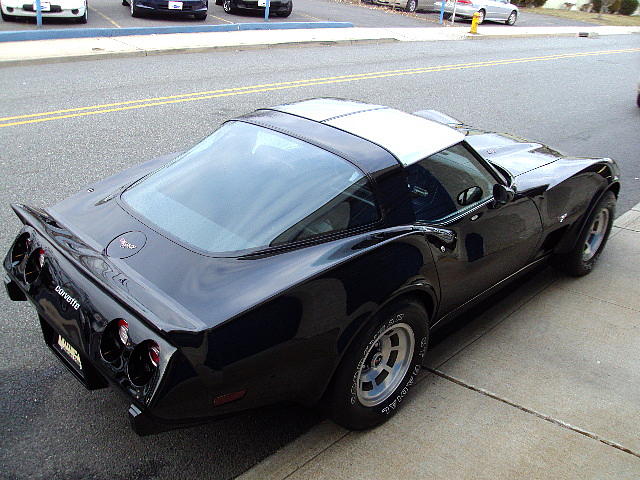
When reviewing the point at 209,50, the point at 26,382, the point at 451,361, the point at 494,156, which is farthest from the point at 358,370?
the point at 209,50

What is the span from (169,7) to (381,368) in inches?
618

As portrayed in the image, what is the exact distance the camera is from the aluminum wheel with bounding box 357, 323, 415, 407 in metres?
3.39

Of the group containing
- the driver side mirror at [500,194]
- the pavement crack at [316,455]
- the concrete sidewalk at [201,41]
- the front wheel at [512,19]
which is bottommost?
the pavement crack at [316,455]

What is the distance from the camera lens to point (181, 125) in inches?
337

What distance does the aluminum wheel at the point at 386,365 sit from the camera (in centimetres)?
339

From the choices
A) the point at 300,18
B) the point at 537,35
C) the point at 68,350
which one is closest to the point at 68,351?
the point at 68,350

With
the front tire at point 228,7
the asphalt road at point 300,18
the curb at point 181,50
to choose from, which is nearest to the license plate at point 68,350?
the curb at point 181,50

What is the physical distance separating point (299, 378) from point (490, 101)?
31.8 ft

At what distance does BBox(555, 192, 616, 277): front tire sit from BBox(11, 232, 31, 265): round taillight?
148 inches

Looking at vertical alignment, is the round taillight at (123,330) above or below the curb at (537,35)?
below

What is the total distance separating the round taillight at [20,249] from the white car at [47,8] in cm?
1329

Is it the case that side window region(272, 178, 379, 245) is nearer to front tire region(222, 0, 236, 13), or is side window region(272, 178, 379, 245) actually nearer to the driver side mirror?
the driver side mirror

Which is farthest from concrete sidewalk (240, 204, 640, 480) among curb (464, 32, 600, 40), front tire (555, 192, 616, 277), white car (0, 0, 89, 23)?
curb (464, 32, 600, 40)

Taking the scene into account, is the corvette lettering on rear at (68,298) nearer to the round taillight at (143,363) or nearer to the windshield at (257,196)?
the round taillight at (143,363)
